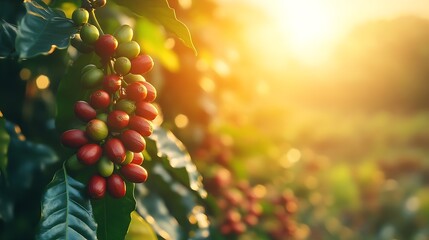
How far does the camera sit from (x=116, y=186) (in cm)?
78

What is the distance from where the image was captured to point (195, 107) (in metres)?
1.86

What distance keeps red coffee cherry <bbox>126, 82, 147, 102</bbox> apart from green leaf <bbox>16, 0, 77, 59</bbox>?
0.11 meters

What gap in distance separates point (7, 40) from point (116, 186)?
0.28 metres

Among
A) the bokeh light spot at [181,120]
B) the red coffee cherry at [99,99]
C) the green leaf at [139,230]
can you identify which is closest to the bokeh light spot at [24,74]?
the bokeh light spot at [181,120]

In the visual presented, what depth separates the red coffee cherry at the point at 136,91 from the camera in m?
0.79

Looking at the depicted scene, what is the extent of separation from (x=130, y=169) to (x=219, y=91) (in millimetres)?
1300

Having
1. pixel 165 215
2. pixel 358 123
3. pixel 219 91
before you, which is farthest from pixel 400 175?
pixel 165 215

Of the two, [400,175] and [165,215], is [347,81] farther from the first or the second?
[165,215]

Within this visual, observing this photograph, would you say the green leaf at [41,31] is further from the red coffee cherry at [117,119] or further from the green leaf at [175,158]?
the green leaf at [175,158]

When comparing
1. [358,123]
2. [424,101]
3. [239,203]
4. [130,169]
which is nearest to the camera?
[130,169]

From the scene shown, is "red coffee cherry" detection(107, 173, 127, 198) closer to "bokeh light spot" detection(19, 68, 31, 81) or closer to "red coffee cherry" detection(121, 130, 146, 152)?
"red coffee cherry" detection(121, 130, 146, 152)

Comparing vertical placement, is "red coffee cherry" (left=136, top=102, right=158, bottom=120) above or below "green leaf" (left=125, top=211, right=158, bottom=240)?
above

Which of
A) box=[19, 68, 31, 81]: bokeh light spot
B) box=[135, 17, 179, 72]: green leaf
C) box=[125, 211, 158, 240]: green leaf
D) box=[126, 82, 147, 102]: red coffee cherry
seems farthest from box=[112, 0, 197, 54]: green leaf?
box=[19, 68, 31, 81]: bokeh light spot

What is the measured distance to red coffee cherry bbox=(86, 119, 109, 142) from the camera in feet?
2.51
